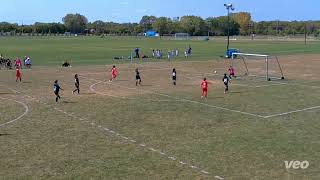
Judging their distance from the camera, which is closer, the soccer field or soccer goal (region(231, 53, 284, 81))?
the soccer field

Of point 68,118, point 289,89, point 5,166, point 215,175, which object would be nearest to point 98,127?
point 68,118

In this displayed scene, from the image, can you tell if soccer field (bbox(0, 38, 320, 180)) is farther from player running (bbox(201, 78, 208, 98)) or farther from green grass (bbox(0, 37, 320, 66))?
green grass (bbox(0, 37, 320, 66))

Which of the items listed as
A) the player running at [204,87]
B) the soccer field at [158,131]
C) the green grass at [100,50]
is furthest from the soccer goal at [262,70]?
the player running at [204,87]

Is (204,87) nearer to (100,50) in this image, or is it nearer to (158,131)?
(158,131)

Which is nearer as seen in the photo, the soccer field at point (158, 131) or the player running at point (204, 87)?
the soccer field at point (158, 131)

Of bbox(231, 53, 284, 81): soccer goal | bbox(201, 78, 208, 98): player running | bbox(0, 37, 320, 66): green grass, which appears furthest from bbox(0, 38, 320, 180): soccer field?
bbox(0, 37, 320, 66): green grass

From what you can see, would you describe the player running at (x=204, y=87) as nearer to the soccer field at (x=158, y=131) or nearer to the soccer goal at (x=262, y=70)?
the soccer field at (x=158, y=131)

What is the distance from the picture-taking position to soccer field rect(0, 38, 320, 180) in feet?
51.2

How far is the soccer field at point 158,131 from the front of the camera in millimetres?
15617

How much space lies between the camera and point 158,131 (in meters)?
21.1

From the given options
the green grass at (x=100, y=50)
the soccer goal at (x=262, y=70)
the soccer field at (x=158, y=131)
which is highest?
the green grass at (x=100, y=50)

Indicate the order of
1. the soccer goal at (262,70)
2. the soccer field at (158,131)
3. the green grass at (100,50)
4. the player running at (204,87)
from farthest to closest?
1. the green grass at (100,50)
2. the soccer goal at (262,70)
3. the player running at (204,87)
4. the soccer field at (158,131)

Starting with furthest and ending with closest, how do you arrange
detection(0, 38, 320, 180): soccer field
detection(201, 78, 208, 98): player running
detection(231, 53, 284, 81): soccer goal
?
detection(231, 53, 284, 81): soccer goal
detection(201, 78, 208, 98): player running
detection(0, 38, 320, 180): soccer field

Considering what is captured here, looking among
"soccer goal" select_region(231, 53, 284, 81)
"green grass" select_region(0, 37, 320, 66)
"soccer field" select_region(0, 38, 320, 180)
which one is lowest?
"soccer field" select_region(0, 38, 320, 180)
